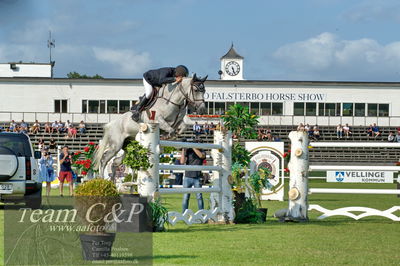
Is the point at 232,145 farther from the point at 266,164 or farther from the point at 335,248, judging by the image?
the point at 266,164

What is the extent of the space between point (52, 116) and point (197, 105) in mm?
55080

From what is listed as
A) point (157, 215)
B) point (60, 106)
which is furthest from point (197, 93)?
point (60, 106)

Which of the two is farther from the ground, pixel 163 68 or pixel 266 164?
pixel 163 68

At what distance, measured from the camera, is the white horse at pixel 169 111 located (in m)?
18.8

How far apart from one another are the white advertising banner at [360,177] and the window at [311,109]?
3129cm

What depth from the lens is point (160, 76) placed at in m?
19.4

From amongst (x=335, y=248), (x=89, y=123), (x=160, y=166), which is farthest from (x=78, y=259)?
(x=89, y=123)

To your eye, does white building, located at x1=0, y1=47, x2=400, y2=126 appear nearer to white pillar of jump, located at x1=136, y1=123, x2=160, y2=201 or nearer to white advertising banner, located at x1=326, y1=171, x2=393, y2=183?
white advertising banner, located at x1=326, y1=171, x2=393, y2=183

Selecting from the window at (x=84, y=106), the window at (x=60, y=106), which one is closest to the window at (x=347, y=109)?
the window at (x=84, y=106)

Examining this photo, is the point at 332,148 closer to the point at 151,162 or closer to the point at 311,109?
the point at 311,109

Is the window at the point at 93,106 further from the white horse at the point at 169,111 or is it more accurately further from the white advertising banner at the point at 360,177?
the white horse at the point at 169,111

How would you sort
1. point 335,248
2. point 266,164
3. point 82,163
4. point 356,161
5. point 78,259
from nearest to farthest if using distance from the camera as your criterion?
1. point 78,259
2. point 335,248
3. point 82,163
4. point 266,164
5. point 356,161

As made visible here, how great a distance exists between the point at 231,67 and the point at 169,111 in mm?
70207

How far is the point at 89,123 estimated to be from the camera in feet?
227
